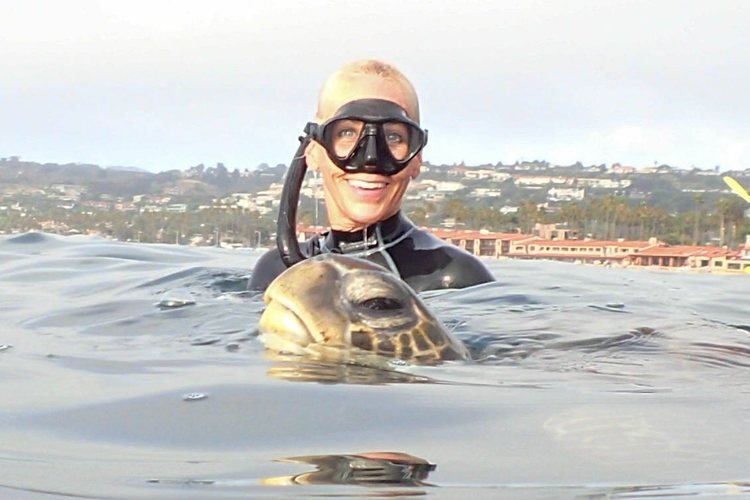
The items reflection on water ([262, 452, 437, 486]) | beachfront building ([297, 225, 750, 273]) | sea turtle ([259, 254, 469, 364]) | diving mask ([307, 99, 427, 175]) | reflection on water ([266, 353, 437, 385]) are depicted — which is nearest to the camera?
reflection on water ([262, 452, 437, 486])

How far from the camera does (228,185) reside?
12758 mm

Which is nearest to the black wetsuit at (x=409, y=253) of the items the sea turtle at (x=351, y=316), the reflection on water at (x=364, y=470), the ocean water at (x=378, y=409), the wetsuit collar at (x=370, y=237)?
the wetsuit collar at (x=370, y=237)

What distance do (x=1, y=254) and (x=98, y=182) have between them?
4123mm

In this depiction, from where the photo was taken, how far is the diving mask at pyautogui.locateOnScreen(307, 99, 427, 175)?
4.69m

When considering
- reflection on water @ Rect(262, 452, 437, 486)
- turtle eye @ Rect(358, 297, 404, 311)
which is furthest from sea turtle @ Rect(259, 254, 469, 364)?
reflection on water @ Rect(262, 452, 437, 486)

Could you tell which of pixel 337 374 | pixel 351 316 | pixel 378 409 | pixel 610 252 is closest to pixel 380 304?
pixel 351 316

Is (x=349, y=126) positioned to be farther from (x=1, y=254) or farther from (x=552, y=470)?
(x=1, y=254)

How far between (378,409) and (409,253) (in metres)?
2.65

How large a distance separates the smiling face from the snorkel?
0.24 feet

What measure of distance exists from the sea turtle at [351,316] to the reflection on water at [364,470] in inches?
50.9

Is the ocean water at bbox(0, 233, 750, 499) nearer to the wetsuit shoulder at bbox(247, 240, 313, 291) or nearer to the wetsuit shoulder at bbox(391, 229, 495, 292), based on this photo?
the wetsuit shoulder at bbox(391, 229, 495, 292)

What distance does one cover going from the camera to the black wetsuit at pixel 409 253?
5.01 m

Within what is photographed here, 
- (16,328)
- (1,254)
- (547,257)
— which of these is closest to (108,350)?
(16,328)

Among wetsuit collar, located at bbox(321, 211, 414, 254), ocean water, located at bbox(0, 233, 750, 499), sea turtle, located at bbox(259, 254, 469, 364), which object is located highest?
wetsuit collar, located at bbox(321, 211, 414, 254)
